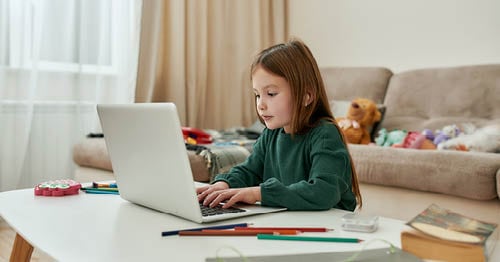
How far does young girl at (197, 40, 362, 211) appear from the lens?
1173mm

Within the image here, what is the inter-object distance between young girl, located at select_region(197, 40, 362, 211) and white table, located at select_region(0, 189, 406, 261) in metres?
0.15

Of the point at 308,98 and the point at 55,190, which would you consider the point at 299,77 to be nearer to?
the point at 308,98

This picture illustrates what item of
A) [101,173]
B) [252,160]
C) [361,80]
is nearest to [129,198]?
[252,160]

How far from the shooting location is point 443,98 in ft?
10.3

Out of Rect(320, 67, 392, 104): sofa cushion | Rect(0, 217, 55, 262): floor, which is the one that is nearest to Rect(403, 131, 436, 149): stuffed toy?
Rect(320, 67, 392, 104): sofa cushion

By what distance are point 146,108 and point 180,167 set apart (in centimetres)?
12

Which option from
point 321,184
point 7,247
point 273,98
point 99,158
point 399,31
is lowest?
point 7,247

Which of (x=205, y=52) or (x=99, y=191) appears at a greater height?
(x=205, y=52)

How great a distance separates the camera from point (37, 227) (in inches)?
36.2

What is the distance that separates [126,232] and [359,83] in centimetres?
285

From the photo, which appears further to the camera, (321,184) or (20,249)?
(20,249)

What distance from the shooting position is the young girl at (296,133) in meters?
1.17

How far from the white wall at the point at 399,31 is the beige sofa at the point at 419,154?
11.6 inches

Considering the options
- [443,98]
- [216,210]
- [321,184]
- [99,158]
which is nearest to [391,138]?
[443,98]
